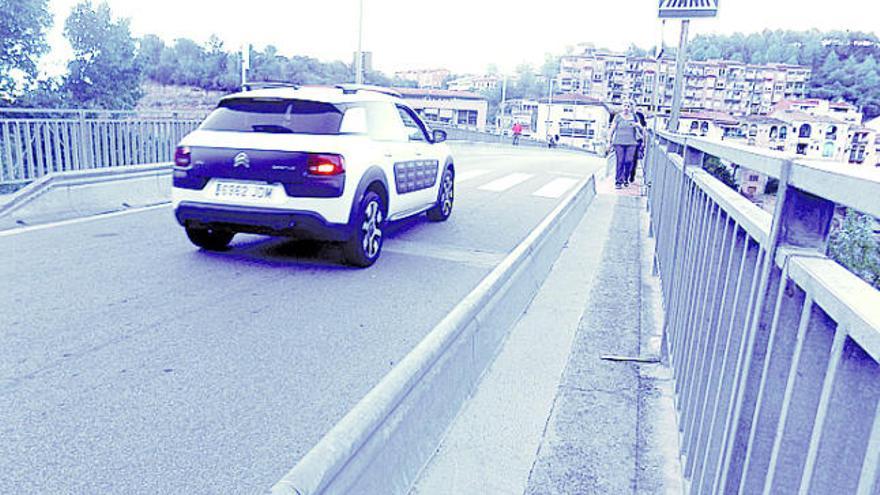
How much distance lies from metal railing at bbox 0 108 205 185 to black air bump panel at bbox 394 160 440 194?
5.64 metres

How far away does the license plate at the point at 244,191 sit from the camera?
6324mm

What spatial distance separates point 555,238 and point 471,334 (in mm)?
3501

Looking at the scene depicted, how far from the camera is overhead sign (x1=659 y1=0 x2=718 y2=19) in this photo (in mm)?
7266

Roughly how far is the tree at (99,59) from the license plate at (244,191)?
2653 centimetres

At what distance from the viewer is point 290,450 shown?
317 centimetres

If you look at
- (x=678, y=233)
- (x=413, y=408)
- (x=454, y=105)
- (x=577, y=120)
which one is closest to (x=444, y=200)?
(x=678, y=233)

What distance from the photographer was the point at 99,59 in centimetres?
3019

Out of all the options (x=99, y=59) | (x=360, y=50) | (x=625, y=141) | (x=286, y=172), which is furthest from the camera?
(x=99, y=59)

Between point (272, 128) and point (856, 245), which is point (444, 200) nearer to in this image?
point (272, 128)

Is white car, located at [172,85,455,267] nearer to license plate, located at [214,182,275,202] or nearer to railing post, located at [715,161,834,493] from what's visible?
license plate, located at [214,182,275,202]

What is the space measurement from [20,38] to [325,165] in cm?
2383

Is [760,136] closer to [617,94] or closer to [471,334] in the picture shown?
[471,334]

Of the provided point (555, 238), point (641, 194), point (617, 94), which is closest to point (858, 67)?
point (641, 194)

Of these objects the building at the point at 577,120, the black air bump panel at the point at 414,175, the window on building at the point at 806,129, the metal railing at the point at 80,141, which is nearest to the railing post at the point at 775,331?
the window on building at the point at 806,129
